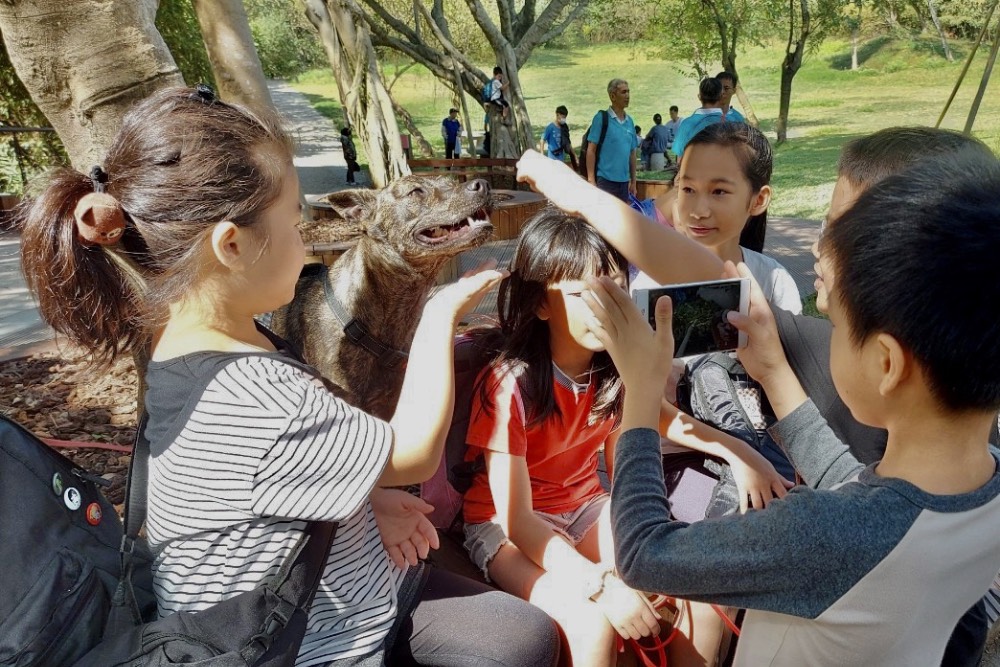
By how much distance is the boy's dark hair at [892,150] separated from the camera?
6.72ft

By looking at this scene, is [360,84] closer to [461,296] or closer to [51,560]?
[461,296]

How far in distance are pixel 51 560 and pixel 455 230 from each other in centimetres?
219

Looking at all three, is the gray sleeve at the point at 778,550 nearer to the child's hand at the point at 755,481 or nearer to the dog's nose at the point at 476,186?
the child's hand at the point at 755,481

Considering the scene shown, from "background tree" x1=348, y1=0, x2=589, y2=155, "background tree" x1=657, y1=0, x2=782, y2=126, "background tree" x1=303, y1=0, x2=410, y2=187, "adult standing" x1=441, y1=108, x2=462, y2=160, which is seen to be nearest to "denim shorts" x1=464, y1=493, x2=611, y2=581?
"background tree" x1=303, y1=0, x2=410, y2=187

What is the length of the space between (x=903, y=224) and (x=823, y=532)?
0.52 m

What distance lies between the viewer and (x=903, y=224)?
3.83ft

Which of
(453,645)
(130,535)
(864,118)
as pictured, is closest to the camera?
(130,535)

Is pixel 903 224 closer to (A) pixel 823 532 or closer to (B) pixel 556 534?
(A) pixel 823 532

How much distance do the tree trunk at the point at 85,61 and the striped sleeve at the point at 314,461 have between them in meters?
1.96

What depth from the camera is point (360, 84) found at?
8.74 metres

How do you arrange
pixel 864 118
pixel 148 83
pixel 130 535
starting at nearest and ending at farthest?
1. pixel 130 535
2. pixel 148 83
3. pixel 864 118

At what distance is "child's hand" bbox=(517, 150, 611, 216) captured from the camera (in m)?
1.94

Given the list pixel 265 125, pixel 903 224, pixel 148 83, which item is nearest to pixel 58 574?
pixel 265 125

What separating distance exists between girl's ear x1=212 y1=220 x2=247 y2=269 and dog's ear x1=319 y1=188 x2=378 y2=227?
1790 millimetres
